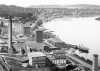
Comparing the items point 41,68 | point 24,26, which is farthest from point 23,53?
point 24,26

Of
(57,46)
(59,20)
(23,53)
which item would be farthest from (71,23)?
(23,53)

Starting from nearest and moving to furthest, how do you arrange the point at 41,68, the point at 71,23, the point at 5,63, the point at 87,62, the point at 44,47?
1. the point at 41,68
2. the point at 5,63
3. the point at 87,62
4. the point at 44,47
5. the point at 71,23

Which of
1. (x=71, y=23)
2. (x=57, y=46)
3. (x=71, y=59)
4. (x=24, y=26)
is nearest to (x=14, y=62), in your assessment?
(x=71, y=59)

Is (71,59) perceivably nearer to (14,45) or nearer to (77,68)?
(77,68)

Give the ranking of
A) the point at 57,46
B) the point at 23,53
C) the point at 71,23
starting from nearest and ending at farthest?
the point at 23,53
the point at 57,46
the point at 71,23

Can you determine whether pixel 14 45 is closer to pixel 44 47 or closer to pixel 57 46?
pixel 44 47

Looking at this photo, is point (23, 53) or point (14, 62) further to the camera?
point (23, 53)

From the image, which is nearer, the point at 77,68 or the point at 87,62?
the point at 77,68

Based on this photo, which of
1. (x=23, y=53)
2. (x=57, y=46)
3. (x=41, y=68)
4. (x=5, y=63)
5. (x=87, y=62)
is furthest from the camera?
(x=57, y=46)

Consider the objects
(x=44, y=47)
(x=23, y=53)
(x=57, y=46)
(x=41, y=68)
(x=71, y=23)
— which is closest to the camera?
(x=41, y=68)
